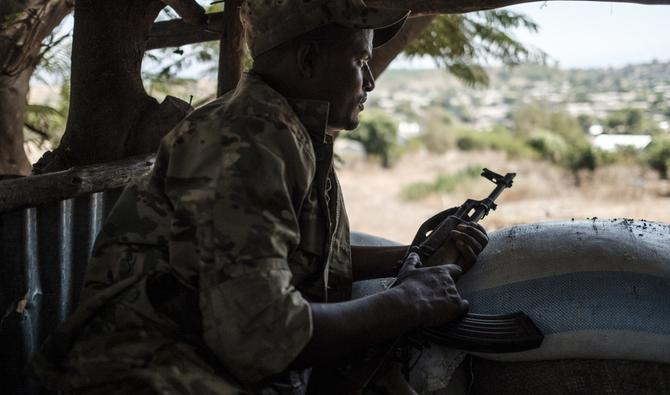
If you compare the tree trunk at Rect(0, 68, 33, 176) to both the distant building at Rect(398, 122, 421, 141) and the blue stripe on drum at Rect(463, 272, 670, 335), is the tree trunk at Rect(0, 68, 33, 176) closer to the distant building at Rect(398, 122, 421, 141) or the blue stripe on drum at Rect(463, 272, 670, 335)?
the blue stripe on drum at Rect(463, 272, 670, 335)

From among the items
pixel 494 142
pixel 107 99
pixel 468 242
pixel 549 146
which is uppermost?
pixel 107 99

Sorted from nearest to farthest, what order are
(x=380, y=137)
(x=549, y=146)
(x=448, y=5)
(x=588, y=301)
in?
(x=588, y=301), (x=448, y=5), (x=549, y=146), (x=380, y=137)

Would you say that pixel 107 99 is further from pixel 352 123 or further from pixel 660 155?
pixel 660 155

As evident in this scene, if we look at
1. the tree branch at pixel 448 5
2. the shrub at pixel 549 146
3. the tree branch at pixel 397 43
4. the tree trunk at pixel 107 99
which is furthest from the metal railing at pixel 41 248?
the shrub at pixel 549 146

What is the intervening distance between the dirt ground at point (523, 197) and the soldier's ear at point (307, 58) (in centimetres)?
1188

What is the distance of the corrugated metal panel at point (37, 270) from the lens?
212 centimetres

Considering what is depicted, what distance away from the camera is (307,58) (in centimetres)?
171

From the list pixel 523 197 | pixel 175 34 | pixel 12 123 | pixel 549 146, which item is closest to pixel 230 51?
pixel 175 34

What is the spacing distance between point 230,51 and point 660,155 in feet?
54.0

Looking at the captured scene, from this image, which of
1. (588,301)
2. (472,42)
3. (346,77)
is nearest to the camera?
(346,77)

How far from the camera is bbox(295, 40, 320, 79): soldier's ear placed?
1.70m

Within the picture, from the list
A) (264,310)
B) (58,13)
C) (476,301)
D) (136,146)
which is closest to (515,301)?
(476,301)

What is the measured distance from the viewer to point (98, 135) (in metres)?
2.73

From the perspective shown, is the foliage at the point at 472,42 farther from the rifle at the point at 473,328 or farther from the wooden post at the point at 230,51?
the rifle at the point at 473,328
